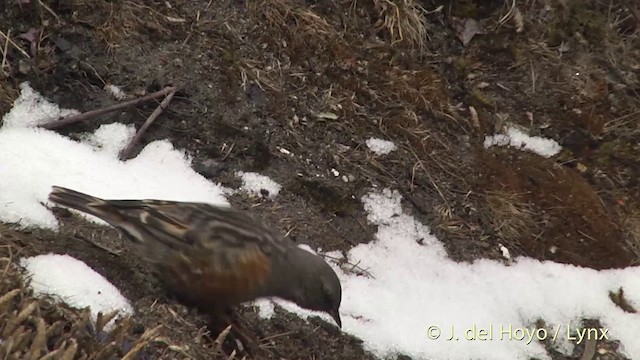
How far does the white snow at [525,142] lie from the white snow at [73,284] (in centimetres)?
317

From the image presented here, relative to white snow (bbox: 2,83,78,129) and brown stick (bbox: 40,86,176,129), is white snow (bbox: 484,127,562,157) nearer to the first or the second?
brown stick (bbox: 40,86,176,129)

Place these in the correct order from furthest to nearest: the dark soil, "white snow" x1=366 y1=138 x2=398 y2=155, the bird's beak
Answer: "white snow" x1=366 y1=138 x2=398 y2=155 → the dark soil → the bird's beak

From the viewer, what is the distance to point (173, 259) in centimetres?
345

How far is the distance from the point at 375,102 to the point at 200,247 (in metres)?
2.30

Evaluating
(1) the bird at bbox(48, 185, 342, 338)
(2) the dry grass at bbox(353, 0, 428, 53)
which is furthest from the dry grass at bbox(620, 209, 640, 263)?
(1) the bird at bbox(48, 185, 342, 338)

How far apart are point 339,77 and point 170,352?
2874 millimetres

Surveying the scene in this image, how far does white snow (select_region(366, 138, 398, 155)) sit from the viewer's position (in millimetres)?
5137

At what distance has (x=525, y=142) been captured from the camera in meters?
5.46

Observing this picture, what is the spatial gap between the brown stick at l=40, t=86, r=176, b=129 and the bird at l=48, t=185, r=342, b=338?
0.72 meters

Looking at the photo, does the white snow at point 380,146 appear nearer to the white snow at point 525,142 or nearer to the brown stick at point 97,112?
the white snow at point 525,142

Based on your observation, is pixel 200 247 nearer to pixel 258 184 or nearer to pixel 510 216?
pixel 258 184

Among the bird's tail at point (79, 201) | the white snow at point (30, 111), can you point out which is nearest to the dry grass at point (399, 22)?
the white snow at point (30, 111)

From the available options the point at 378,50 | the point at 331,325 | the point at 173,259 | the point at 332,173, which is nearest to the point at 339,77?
the point at 378,50

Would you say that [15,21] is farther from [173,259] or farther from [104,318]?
[104,318]
